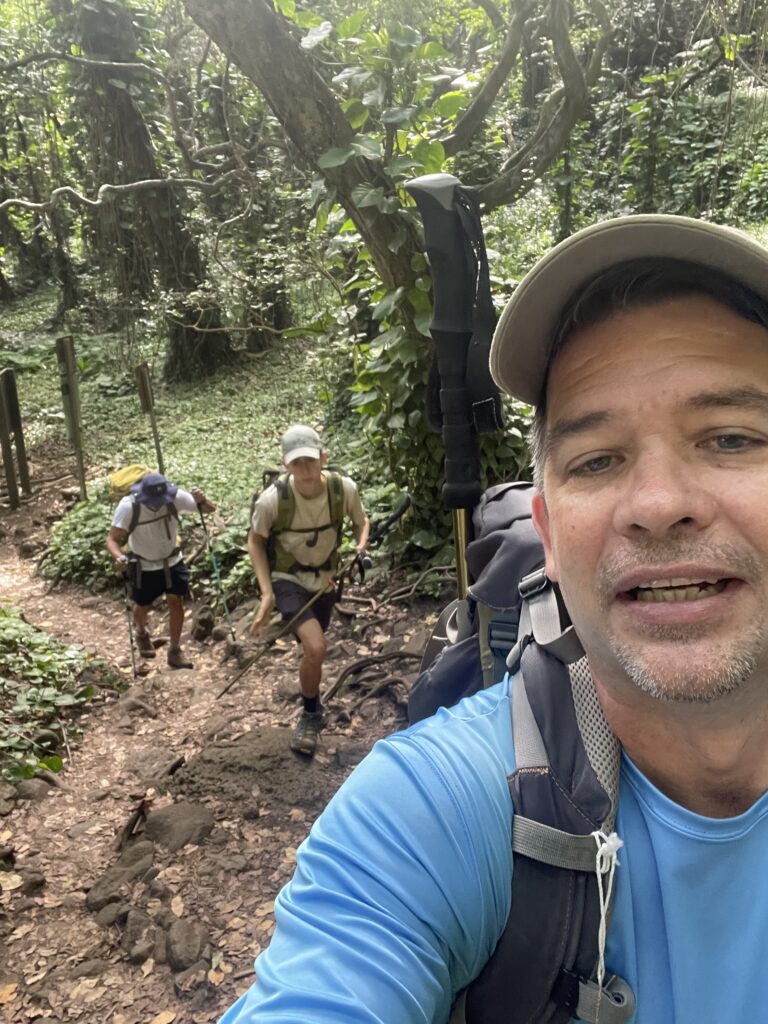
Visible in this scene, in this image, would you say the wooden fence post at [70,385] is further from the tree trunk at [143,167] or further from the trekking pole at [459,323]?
the trekking pole at [459,323]

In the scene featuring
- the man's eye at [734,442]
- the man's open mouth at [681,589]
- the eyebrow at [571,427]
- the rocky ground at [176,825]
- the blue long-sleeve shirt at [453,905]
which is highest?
the eyebrow at [571,427]

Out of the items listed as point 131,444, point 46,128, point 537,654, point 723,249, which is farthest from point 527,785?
point 46,128

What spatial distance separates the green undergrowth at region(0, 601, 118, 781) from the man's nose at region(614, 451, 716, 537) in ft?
16.7

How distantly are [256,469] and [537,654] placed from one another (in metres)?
9.85

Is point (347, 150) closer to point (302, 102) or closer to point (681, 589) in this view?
point (302, 102)

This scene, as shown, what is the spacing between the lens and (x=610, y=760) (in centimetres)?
121

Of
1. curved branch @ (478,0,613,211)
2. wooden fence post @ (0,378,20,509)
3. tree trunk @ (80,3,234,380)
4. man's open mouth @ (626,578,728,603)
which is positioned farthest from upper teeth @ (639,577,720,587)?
wooden fence post @ (0,378,20,509)

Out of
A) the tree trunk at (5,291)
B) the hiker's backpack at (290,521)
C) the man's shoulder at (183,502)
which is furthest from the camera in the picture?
the tree trunk at (5,291)

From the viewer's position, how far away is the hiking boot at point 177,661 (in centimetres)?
714

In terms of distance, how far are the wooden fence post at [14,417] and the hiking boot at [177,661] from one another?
5832 mm

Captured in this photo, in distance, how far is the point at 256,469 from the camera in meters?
11.0

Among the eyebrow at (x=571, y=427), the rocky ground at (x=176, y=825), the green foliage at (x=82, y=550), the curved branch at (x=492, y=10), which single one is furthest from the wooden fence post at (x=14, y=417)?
the eyebrow at (x=571, y=427)

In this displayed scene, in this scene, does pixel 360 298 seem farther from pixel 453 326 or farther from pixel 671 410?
pixel 671 410

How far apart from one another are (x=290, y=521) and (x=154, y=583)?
2509 millimetres
